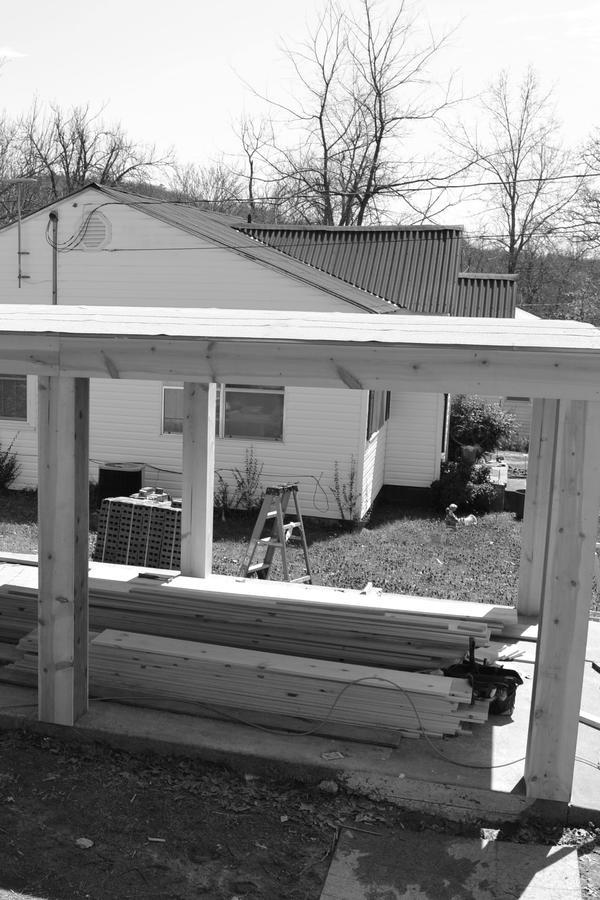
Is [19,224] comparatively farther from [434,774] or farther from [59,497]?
[434,774]

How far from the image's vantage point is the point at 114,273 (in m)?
14.8

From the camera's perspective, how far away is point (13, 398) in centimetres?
1549

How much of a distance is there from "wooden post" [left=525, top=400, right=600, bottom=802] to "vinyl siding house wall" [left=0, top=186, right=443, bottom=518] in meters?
9.03

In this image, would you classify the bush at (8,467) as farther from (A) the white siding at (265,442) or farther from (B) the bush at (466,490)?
(B) the bush at (466,490)

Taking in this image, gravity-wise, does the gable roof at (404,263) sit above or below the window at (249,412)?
above

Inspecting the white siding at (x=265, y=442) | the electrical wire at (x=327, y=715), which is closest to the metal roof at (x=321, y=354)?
the electrical wire at (x=327, y=715)

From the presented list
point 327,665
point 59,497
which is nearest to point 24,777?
point 59,497

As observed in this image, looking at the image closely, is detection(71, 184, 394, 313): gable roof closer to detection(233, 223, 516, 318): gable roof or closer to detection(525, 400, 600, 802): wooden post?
detection(233, 223, 516, 318): gable roof

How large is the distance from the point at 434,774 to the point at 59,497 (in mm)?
2917

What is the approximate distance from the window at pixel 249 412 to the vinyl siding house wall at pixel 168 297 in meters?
0.15

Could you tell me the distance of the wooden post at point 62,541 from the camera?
213 inches

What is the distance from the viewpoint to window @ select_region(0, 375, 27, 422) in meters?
15.4

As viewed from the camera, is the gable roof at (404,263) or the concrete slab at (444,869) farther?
the gable roof at (404,263)

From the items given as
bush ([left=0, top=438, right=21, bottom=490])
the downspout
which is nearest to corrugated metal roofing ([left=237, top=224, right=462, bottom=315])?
the downspout
